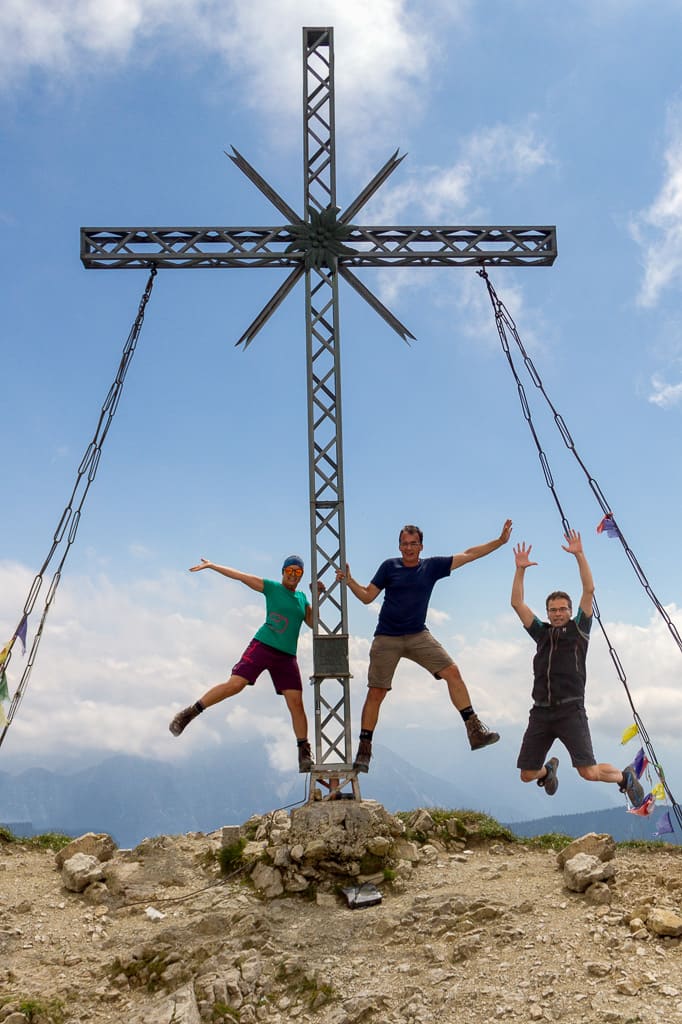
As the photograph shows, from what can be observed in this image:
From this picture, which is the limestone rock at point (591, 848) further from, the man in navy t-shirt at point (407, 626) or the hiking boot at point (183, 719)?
the hiking boot at point (183, 719)

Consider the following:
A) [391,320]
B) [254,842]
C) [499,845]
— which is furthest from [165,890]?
[391,320]

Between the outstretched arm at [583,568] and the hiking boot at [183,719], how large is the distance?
226 inches

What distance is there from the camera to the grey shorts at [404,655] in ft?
38.1

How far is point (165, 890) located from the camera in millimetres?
10977

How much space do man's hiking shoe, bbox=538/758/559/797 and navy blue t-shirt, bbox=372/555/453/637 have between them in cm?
254

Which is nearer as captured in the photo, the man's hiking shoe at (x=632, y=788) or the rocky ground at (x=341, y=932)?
the rocky ground at (x=341, y=932)

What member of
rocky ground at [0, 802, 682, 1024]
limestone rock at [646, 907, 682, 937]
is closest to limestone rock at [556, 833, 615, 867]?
rocky ground at [0, 802, 682, 1024]

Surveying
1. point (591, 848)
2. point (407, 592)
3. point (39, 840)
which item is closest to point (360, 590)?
point (407, 592)

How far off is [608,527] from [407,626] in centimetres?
340

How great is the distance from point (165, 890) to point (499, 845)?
481 cm

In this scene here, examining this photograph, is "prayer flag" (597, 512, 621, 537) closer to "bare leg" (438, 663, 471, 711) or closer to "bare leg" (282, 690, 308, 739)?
"bare leg" (438, 663, 471, 711)

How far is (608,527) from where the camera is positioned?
39.9 feet

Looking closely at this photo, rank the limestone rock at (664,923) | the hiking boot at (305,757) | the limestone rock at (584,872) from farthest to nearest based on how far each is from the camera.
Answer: the hiking boot at (305,757) < the limestone rock at (584,872) < the limestone rock at (664,923)

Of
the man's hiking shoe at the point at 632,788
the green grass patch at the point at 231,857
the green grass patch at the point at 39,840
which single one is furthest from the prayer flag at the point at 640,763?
the green grass patch at the point at 39,840
